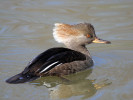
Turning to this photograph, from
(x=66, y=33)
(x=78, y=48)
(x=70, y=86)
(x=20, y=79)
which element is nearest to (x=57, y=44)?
(x=78, y=48)

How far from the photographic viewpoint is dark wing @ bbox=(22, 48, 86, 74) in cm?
600

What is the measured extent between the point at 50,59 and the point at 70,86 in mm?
684

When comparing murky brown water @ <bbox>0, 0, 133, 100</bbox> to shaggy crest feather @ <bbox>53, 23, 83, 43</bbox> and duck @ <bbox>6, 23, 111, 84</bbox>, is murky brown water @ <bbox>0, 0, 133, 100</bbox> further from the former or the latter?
shaggy crest feather @ <bbox>53, 23, 83, 43</bbox>

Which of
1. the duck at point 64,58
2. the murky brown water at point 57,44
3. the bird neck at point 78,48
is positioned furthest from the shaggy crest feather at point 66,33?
the murky brown water at point 57,44

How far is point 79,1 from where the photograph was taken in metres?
11.3

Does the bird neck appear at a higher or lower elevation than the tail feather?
higher

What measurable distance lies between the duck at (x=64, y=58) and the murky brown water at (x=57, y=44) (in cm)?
15

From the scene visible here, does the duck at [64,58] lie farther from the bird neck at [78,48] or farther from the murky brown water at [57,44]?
the murky brown water at [57,44]

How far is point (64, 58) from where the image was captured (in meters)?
6.39

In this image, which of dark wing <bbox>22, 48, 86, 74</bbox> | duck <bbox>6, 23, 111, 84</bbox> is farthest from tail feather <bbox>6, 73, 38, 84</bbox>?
dark wing <bbox>22, 48, 86, 74</bbox>

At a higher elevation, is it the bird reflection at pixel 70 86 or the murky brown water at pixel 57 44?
the murky brown water at pixel 57 44

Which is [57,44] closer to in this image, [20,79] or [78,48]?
[78,48]

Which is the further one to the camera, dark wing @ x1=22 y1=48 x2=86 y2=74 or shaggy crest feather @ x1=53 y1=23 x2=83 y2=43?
shaggy crest feather @ x1=53 y1=23 x2=83 y2=43

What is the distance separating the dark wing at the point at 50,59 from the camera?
19.7ft
